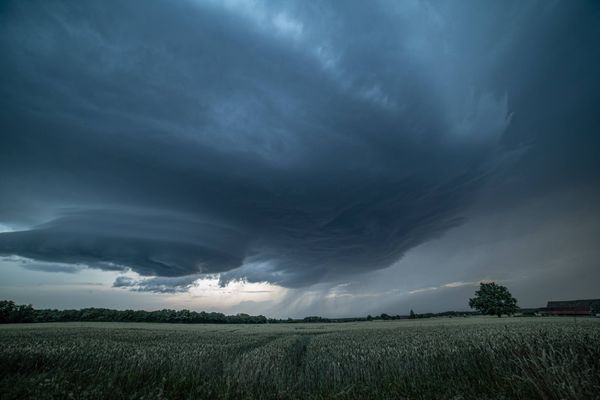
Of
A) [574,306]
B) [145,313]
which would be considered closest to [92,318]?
[145,313]

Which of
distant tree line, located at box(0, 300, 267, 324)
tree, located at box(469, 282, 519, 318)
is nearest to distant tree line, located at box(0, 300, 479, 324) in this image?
distant tree line, located at box(0, 300, 267, 324)

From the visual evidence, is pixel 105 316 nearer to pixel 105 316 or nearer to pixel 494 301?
pixel 105 316

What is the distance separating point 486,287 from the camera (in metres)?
95.2

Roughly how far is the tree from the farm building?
56.0 feet

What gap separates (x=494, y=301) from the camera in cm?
9050

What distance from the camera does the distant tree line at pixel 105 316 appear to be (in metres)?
72.4

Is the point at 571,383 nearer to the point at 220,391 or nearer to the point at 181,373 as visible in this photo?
the point at 220,391

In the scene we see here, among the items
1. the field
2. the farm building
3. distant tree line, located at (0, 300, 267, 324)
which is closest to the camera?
the field

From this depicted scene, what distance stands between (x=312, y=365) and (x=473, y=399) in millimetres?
7042

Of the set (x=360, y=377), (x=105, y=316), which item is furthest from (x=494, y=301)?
(x=105, y=316)

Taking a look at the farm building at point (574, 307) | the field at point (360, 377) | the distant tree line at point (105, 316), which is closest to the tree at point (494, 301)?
the farm building at point (574, 307)

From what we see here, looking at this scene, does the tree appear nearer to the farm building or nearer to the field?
the farm building

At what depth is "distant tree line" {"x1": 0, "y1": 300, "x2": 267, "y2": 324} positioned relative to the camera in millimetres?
72438

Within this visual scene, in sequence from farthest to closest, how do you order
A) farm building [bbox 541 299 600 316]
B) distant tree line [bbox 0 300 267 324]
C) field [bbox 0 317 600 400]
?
farm building [bbox 541 299 600 316]
distant tree line [bbox 0 300 267 324]
field [bbox 0 317 600 400]
